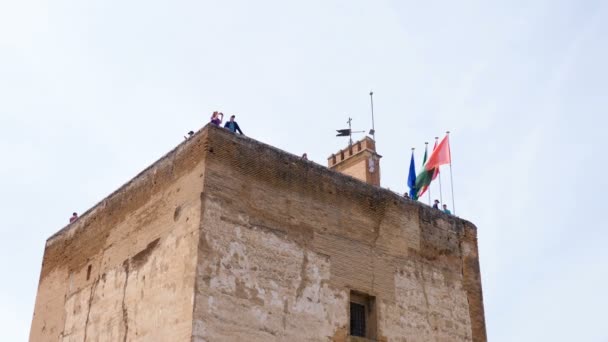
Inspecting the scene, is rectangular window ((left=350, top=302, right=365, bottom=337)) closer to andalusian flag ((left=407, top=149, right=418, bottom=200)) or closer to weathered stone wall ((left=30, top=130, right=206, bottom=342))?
weathered stone wall ((left=30, top=130, right=206, bottom=342))

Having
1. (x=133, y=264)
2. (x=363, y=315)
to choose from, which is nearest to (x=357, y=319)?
(x=363, y=315)

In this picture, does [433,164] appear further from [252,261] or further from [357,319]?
[252,261]

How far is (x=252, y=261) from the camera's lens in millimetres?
12094

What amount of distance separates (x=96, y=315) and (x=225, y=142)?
11.9 feet

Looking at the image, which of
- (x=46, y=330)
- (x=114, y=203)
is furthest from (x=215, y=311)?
(x=46, y=330)

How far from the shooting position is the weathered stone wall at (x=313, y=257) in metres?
11.8

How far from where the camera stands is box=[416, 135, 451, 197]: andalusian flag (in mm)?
17672

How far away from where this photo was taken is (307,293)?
41.1 ft

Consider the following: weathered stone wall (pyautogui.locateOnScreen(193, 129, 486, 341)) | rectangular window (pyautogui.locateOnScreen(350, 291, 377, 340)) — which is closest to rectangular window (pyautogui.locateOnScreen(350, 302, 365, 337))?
rectangular window (pyautogui.locateOnScreen(350, 291, 377, 340))

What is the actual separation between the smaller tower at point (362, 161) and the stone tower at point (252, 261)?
13.1ft

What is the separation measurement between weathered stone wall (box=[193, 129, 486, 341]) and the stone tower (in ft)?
0.06

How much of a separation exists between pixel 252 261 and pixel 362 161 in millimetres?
7670

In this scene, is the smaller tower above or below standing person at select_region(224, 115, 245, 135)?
above

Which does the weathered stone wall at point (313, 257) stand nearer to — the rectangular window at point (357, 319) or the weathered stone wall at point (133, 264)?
the rectangular window at point (357, 319)
